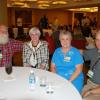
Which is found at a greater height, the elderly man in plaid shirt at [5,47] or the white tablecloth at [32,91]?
the elderly man in plaid shirt at [5,47]

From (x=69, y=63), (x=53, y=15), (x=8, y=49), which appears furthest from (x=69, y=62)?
Result: (x=53, y=15)

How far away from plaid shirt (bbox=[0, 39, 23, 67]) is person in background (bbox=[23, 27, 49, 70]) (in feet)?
1.00

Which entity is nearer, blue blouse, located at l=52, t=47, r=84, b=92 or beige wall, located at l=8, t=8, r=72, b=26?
blue blouse, located at l=52, t=47, r=84, b=92

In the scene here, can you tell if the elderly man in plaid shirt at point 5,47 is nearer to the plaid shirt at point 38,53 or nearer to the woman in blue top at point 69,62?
the plaid shirt at point 38,53

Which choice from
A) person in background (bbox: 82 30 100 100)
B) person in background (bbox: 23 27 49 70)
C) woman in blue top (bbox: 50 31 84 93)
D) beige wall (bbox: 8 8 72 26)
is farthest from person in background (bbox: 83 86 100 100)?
beige wall (bbox: 8 8 72 26)

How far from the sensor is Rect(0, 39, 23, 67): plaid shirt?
3442 mm

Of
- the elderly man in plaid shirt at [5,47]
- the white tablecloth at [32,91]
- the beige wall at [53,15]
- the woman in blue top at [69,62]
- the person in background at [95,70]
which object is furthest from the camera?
the beige wall at [53,15]

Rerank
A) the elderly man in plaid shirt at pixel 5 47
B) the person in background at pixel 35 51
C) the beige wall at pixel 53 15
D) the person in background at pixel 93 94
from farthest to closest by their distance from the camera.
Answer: the beige wall at pixel 53 15 < the elderly man in plaid shirt at pixel 5 47 < the person in background at pixel 35 51 < the person in background at pixel 93 94

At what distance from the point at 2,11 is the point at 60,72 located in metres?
6.35

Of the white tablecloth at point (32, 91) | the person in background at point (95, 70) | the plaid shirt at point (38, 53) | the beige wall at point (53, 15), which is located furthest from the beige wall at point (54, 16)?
the white tablecloth at point (32, 91)

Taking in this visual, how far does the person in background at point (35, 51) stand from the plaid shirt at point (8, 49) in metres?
0.31

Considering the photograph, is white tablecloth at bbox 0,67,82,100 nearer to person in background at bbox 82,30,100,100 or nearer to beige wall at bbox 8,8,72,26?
person in background at bbox 82,30,100,100

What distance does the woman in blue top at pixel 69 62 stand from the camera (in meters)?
2.92

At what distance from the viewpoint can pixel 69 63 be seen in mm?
2941
